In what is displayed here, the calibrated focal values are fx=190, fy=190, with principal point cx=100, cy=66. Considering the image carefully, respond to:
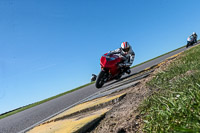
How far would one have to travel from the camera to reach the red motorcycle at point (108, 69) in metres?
6.86

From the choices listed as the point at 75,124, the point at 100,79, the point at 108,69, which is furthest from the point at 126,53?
the point at 75,124

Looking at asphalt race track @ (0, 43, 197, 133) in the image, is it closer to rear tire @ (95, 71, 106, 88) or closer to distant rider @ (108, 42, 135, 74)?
rear tire @ (95, 71, 106, 88)

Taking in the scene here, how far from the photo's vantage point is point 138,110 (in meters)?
→ 1.72

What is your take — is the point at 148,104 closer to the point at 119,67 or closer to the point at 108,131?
the point at 108,131

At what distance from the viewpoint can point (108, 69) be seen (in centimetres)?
709

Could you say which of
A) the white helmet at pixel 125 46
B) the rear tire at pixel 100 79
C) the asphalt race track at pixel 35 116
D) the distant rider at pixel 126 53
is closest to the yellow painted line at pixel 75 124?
the asphalt race track at pixel 35 116

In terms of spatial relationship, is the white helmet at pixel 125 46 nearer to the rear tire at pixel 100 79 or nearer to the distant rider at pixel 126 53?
the distant rider at pixel 126 53

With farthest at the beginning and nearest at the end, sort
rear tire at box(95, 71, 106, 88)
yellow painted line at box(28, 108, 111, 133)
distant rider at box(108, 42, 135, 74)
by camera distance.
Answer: distant rider at box(108, 42, 135, 74), rear tire at box(95, 71, 106, 88), yellow painted line at box(28, 108, 111, 133)

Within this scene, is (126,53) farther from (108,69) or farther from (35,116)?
(35,116)

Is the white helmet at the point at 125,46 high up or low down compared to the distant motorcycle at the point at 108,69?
up

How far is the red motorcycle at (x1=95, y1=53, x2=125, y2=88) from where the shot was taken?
6863mm

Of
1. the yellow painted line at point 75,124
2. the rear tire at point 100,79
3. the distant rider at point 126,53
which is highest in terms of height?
the distant rider at point 126,53

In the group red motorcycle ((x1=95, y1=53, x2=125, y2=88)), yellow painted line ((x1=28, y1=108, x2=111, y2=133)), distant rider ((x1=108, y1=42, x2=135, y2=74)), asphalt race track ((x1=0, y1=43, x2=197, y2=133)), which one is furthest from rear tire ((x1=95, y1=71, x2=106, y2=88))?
yellow painted line ((x1=28, y1=108, x2=111, y2=133))

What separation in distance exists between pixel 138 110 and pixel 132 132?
386mm
